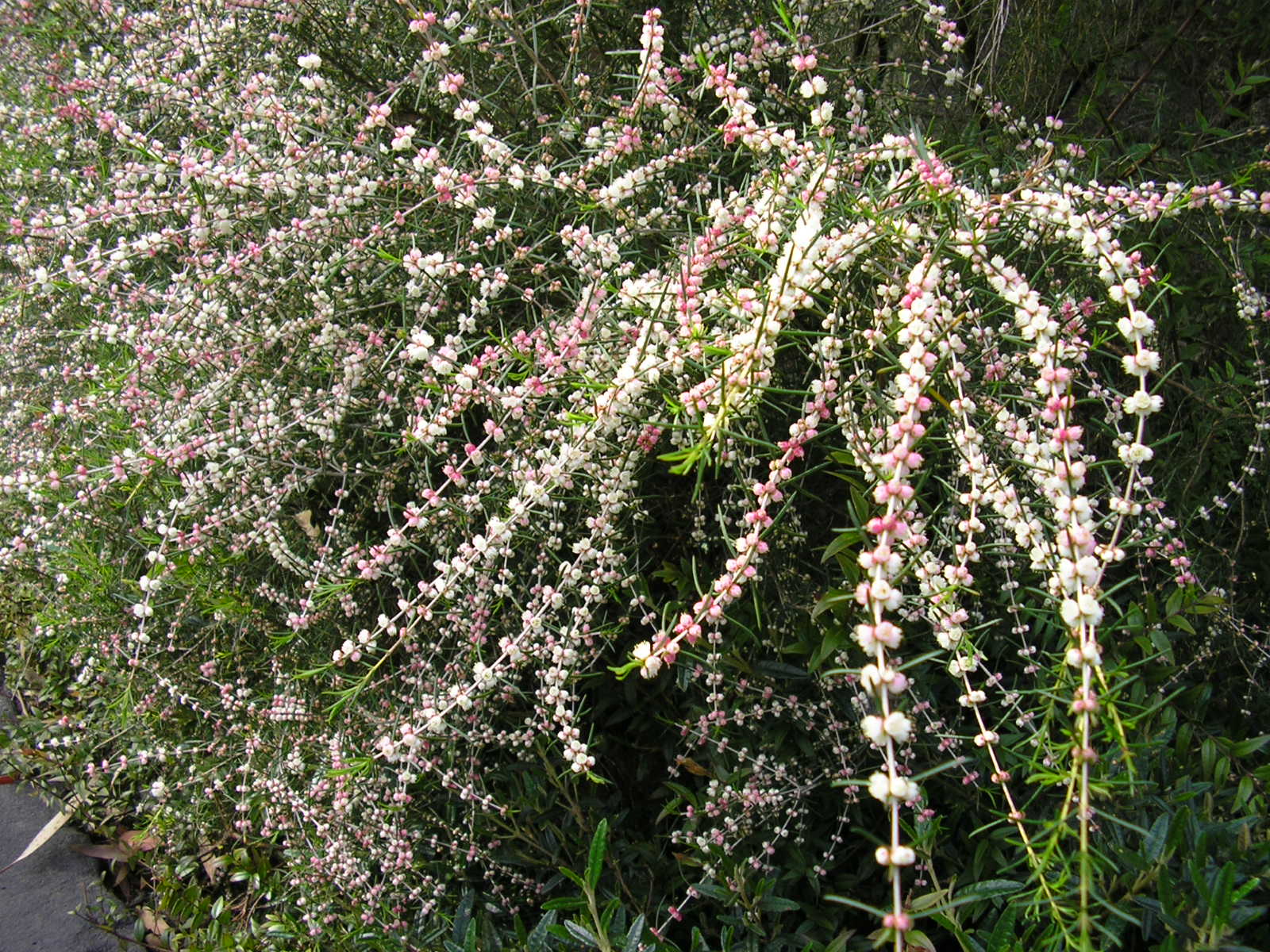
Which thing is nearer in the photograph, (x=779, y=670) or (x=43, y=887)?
(x=779, y=670)

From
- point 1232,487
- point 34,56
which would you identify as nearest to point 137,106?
point 34,56

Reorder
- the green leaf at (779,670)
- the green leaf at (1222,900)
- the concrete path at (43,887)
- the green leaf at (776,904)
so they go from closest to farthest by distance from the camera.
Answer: the green leaf at (1222,900) < the green leaf at (776,904) < the green leaf at (779,670) < the concrete path at (43,887)

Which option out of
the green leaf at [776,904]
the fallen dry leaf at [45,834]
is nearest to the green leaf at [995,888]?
the green leaf at [776,904]

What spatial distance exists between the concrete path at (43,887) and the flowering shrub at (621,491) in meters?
0.19

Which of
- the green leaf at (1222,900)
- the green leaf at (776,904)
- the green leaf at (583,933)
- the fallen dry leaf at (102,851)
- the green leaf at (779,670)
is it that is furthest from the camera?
the fallen dry leaf at (102,851)

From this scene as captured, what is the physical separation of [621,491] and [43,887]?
6.56ft

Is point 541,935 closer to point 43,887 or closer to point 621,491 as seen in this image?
point 621,491

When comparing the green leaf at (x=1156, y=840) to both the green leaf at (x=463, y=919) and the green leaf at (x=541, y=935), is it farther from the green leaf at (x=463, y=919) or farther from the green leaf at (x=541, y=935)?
the green leaf at (x=463, y=919)

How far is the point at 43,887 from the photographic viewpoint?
91.9 inches

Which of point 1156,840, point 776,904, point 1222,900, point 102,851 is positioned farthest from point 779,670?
point 102,851

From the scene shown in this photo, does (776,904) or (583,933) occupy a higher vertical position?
(583,933)

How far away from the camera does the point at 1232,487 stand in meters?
1.62

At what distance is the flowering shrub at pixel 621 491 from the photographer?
1216 mm

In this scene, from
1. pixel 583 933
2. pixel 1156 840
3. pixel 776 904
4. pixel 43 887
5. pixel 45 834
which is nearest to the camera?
pixel 1156 840
